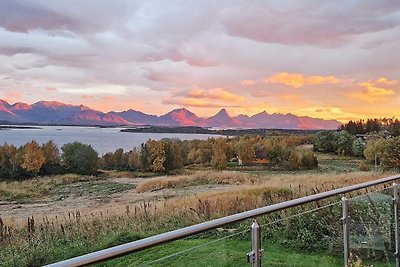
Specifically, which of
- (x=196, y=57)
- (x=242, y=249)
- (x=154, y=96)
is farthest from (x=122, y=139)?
(x=242, y=249)

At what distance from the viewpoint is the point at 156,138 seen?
49594mm

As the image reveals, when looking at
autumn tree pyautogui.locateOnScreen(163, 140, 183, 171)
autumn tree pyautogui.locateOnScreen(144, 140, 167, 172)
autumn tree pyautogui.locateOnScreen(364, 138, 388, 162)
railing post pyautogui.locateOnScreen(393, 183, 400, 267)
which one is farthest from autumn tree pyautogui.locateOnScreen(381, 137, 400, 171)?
autumn tree pyautogui.locateOnScreen(144, 140, 167, 172)

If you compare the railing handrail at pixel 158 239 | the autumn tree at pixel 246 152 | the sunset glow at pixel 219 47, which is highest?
the sunset glow at pixel 219 47

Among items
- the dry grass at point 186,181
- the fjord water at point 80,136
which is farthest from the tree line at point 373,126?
the fjord water at point 80,136

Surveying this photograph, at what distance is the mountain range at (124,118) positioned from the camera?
3566 centimetres

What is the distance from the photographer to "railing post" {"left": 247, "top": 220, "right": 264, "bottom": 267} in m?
1.92

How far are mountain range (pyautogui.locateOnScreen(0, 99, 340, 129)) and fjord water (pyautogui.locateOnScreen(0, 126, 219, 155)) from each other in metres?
1.56

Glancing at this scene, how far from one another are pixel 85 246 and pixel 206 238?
4.56 m

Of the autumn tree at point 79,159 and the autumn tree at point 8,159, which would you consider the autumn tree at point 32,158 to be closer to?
the autumn tree at point 8,159

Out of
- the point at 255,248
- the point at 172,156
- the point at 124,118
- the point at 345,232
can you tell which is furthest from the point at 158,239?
the point at 172,156

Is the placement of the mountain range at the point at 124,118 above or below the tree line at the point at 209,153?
above

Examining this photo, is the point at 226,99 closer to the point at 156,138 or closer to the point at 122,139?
the point at 156,138

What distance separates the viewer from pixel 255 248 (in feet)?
6.43

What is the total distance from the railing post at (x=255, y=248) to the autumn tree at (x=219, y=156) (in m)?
42.5
